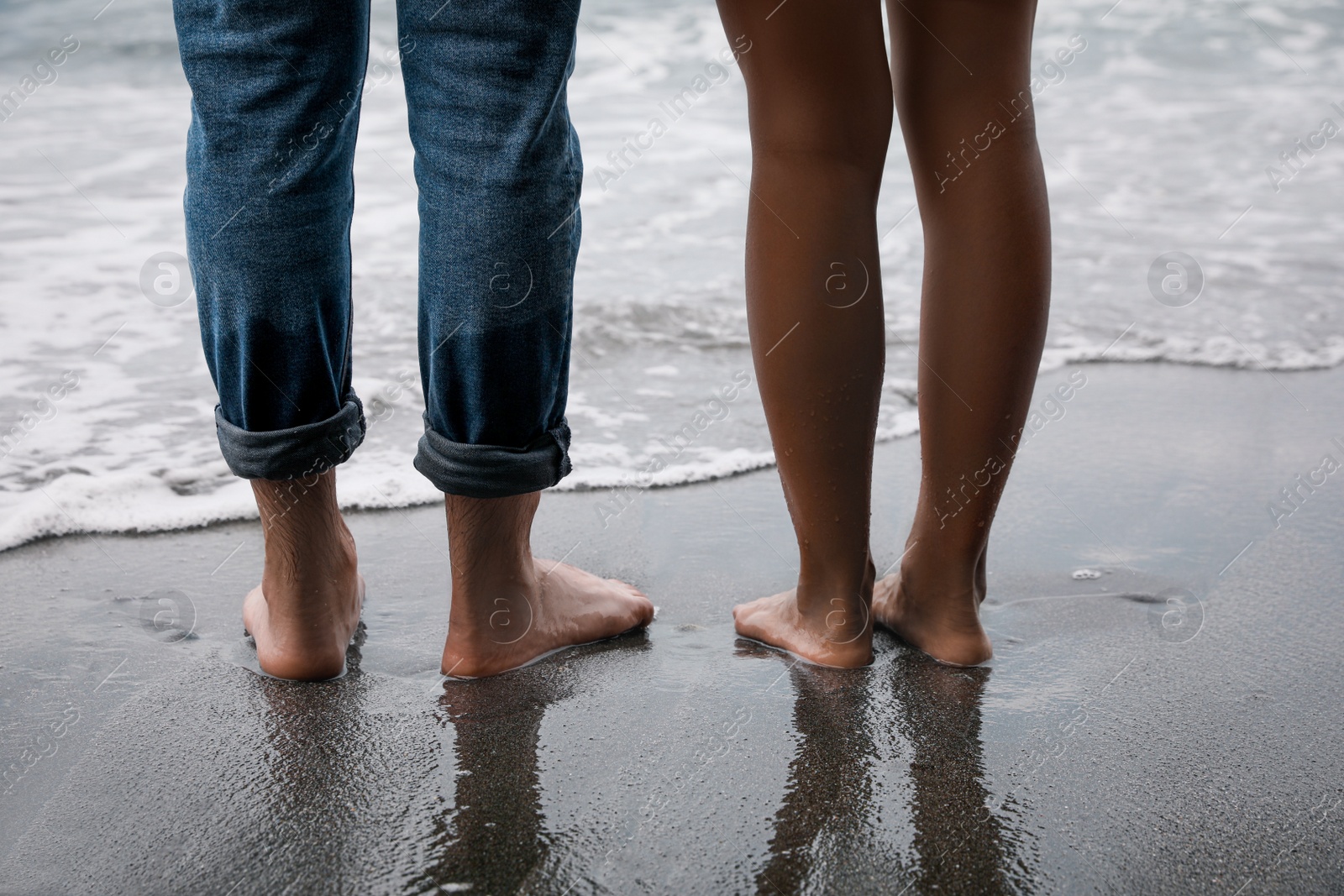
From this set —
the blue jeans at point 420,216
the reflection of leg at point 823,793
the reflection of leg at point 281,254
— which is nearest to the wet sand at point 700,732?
the reflection of leg at point 823,793

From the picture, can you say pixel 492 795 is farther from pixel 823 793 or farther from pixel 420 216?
pixel 420 216

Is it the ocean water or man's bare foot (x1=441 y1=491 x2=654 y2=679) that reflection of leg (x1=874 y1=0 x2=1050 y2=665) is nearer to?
man's bare foot (x1=441 y1=491 x2=654 y2=679)

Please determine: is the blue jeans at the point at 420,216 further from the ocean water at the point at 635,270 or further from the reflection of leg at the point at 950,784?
the ocean water at the point at 635,270

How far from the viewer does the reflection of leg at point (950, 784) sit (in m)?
0.98

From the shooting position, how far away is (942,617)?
4.55 ft

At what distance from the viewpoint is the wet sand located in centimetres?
99

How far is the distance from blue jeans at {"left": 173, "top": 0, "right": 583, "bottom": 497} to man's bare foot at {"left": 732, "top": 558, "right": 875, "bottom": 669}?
0.39 m

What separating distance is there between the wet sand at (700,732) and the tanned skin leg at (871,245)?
26 centimetres

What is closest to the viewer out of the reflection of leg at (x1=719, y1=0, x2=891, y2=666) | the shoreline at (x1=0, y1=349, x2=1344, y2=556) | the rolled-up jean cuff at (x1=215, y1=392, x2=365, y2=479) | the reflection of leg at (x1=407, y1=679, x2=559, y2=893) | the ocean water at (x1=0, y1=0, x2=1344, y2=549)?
the reflection of leg at (x1=407, y1=679, x2=559, y2=893)

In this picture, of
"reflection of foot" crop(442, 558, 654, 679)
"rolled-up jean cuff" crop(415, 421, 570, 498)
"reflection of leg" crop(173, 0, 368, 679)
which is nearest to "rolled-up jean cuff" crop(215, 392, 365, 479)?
"reflection of leg" crop(173, 0, 368, 679)

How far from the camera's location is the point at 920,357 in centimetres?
132

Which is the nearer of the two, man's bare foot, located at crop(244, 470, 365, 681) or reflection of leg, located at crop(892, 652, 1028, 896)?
reflection of leg, located at crop(892, 652, 1028, 896)

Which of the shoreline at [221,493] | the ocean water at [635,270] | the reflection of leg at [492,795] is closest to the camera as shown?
the reflection of leg at [492,795]

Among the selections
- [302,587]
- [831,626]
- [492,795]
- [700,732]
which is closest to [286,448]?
[302,587]
